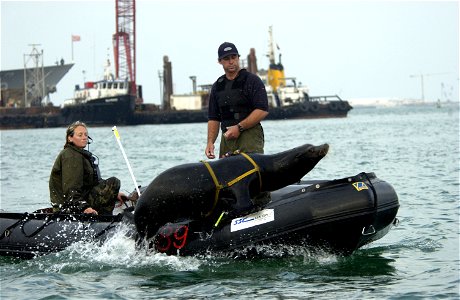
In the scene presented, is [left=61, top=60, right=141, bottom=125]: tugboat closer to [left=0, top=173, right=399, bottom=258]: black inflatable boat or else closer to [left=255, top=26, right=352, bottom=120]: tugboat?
[left=255, top=26, right=352, bottom=120]: tugboat

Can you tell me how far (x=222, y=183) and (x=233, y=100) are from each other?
142 cm

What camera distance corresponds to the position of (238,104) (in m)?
9.89

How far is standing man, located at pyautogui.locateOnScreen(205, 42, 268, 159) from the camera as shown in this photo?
973 centimetres

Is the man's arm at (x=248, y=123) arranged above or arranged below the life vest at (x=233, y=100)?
below

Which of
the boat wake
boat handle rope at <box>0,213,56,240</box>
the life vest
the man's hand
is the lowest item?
the boat wake

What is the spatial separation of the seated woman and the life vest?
56.2 inches

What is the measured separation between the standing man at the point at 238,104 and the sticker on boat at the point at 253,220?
104cm

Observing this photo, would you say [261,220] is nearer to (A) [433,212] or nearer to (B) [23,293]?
(B) [23,293]

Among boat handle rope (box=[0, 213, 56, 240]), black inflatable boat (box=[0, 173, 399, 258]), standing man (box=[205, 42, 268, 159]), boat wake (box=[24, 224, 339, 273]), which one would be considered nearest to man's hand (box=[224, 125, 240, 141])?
standing man (box=[205, 42, 268, 159])

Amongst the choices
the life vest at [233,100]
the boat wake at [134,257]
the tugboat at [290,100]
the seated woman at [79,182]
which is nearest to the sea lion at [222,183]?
the boat wake at [134,257]

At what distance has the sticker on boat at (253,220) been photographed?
883 cm

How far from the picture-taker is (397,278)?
340 inches

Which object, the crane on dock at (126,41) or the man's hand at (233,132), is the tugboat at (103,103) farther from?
the man's hand at (233,132)

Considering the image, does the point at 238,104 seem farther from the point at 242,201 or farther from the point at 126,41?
the point at 126,41
